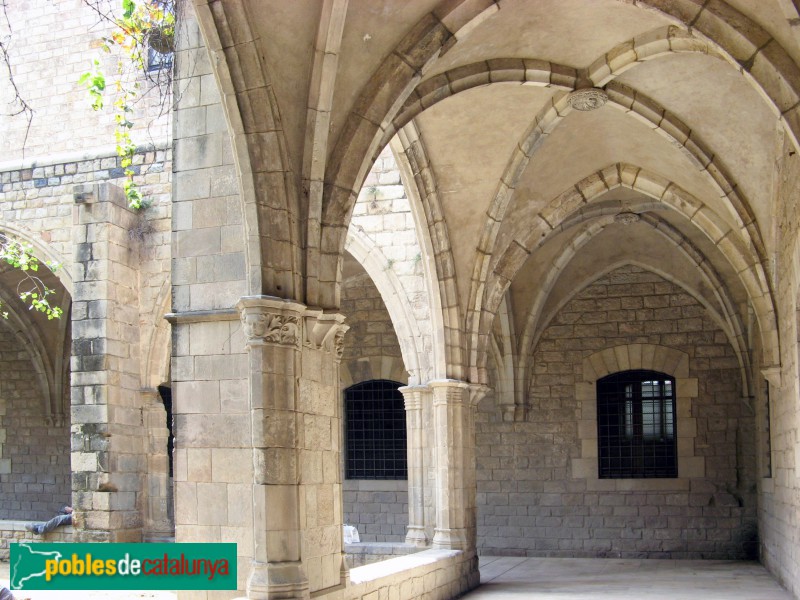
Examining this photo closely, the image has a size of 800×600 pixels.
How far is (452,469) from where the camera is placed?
30.5ft

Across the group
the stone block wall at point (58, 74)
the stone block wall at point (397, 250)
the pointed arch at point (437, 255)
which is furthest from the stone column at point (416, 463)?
the stone block wall at point (58, 74)

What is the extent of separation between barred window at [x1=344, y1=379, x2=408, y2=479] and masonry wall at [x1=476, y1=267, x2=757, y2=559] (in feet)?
3.73

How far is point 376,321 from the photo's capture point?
14.4 m

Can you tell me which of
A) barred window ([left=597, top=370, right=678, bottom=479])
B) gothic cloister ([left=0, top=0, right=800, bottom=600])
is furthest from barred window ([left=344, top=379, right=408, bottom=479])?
barred window ([left=597, top=370, right=678, bottom=479])

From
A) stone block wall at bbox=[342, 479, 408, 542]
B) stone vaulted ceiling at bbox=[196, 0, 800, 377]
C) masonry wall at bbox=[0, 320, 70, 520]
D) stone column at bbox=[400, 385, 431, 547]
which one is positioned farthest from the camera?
masonry wall at bbox=[0, 320, 70, 520]

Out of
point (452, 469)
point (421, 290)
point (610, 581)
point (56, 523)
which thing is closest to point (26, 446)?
point (56, 523)

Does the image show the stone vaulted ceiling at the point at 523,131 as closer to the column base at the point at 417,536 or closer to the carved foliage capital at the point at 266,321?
the carved foliage capital at the point at 266,321

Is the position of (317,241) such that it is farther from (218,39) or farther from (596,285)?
(596,285)

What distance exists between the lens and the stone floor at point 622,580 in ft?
29.0

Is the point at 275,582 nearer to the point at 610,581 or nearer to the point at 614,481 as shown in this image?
the point at 610,581

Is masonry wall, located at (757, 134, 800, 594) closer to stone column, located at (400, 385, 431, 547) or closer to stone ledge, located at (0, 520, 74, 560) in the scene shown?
stone column, located at (400, 385, 431, 547)

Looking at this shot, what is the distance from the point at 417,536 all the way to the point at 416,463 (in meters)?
0.68

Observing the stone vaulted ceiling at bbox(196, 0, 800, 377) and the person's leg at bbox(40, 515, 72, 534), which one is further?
the person's leg at bbox(40, 515, 72, 534)

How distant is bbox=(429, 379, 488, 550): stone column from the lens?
9.25m
